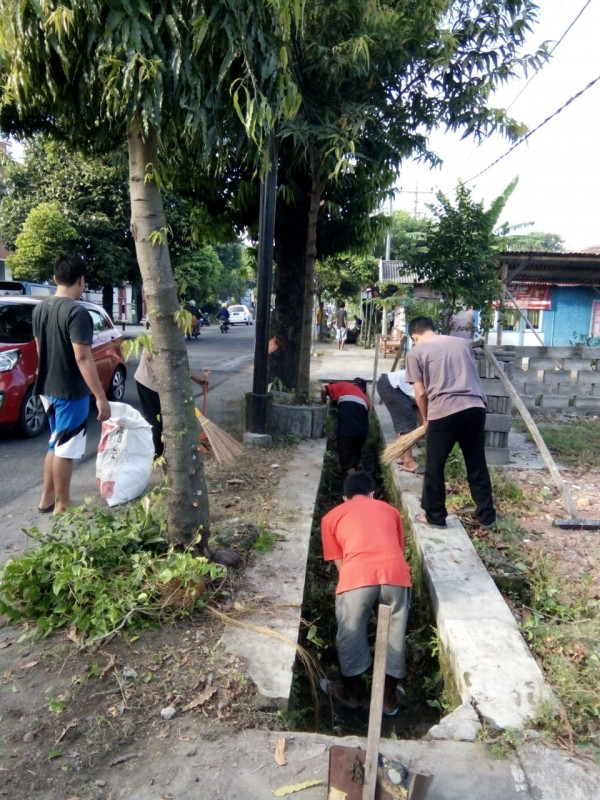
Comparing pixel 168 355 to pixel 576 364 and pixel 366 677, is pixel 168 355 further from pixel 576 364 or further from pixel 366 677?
pixel 576 364

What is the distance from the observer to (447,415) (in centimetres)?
464

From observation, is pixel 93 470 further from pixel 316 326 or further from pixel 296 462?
pixel 316 326

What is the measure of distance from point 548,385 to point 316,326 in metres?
21.0

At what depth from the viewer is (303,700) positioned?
3510mm

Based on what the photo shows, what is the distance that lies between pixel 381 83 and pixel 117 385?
216 inches

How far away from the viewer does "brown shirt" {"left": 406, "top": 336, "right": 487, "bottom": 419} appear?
4.64m

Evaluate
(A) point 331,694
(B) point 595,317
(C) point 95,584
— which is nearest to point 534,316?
(B) point 595,317

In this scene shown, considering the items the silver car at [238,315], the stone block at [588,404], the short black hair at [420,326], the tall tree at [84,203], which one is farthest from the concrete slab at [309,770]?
the silver car at [238,315]

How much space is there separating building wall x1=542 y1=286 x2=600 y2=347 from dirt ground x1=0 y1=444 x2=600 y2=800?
1753 cm

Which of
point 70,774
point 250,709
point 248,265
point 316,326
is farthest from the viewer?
point 316,326

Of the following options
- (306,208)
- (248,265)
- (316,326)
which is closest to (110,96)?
(306,208)

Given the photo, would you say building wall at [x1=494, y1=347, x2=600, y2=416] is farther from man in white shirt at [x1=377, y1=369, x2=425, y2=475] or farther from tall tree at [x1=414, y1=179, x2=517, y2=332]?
man in white shirt at [x1=377, y1=369, x2=425, y2=475]

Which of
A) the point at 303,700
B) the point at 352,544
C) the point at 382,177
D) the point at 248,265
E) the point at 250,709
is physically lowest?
the point at 303,700

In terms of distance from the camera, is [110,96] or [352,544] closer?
[110,96]
